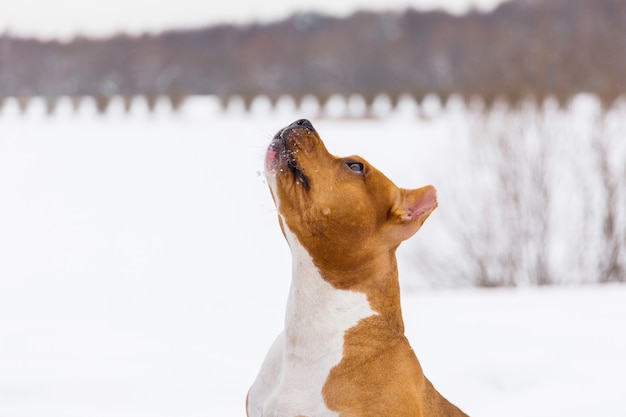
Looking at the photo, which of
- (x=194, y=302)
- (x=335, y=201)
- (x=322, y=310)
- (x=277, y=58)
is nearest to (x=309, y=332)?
(x=322, y=310)

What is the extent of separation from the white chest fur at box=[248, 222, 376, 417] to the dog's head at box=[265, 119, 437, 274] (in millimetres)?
67

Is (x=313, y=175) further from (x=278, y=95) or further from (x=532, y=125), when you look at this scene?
(x=278, y=95)

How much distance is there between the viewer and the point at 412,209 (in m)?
2.67

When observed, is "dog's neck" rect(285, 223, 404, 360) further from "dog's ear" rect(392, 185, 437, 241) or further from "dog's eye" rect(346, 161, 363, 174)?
"dog's eye" rect(346, 161, 363, 174)

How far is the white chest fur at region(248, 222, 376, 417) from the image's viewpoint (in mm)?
2576

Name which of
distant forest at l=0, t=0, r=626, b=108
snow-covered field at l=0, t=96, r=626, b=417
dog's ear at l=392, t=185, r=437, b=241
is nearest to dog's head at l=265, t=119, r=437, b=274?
dog's ear at l=392, t=185, r=437, b=241

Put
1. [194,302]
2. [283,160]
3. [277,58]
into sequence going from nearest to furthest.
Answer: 1. [283,160]
2. [194,302]
3. [277,58]

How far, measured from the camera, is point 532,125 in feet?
29.8

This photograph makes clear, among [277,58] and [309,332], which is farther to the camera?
[277,58]

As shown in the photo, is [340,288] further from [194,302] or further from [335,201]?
[194,302]

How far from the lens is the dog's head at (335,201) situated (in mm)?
2566

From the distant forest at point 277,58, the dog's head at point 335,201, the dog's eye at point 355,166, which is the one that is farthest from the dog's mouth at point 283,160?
the distant forest at point 277,58

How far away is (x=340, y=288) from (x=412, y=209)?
29cm

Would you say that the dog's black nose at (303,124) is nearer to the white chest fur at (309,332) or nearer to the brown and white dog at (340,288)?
the brown and white dog at (340,288)
